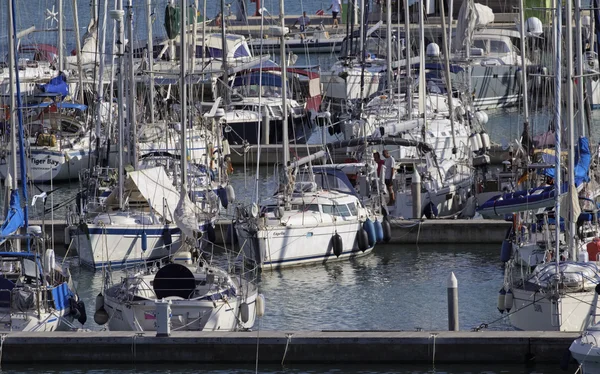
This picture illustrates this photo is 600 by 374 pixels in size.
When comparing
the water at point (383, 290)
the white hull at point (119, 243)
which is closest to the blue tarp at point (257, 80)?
the water at point (383, 290)

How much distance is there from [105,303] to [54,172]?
20.9 m

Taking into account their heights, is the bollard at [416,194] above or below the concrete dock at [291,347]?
above

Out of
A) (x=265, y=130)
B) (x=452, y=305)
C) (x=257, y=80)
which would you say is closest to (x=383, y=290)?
(x=452, y=305)

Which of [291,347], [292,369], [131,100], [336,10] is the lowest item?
[292,369]

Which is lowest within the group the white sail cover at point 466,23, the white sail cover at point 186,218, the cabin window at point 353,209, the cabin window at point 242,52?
the cabin window at point 353,209

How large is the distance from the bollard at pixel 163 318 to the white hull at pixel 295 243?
26.0ft

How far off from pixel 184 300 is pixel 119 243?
27.5 feet

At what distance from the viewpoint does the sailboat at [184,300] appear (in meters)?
25.3

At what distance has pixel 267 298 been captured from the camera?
30812mm

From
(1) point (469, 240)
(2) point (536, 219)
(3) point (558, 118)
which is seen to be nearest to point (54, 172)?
(1) point (469, 240)

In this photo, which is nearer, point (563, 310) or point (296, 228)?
point (563, 310)

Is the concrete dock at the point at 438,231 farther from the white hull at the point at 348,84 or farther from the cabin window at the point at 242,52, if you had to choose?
the cabin window at the point at 242,52

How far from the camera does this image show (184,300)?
82.9ft

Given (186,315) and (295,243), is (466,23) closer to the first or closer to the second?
(295,243)
